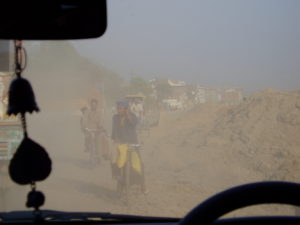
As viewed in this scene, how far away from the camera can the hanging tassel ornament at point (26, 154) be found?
221 centimetres

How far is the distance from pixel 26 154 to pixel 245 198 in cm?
109

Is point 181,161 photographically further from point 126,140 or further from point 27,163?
point 27,163

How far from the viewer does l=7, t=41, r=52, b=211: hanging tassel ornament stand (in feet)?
7.27

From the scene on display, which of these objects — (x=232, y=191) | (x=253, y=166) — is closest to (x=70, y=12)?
(x=232, y=191)

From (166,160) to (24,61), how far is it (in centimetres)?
1324

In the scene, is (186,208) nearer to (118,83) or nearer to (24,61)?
(24,61)

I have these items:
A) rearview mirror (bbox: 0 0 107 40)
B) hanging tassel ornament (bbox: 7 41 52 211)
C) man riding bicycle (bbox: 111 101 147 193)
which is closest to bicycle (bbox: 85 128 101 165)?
man riding bicycle (bbox: 111 101 147 193)

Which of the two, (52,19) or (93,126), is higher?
(52,19)

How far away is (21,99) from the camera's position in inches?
87.4

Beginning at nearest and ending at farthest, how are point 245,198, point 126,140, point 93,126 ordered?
point 245,198 < point 126,140 < point 93,126

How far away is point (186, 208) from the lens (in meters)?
6.82

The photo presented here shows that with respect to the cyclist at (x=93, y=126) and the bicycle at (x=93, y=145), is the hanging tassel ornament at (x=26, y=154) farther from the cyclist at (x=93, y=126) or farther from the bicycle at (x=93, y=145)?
the bicycle at (x=93, y=145)

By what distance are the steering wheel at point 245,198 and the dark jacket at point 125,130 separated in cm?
784

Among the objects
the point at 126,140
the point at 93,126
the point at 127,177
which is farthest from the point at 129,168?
the point at 93,126
